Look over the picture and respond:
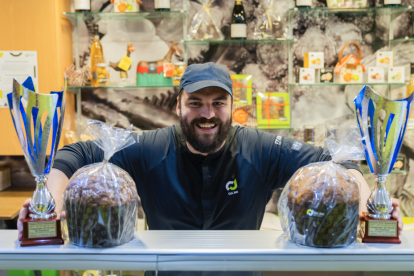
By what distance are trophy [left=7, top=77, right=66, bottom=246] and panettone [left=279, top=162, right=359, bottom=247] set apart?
58 centimetres

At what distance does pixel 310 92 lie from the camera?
3387mm

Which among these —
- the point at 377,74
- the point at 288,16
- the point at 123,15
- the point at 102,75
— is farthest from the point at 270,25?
the point at 102,75

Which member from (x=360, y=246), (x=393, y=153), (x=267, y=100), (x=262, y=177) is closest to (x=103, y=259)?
(x=360, y=246)

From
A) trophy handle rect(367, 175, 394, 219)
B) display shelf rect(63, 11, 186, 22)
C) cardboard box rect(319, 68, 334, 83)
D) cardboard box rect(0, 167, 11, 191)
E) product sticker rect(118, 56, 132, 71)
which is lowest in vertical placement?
cardboard box rect(0, 167, 11, 191)

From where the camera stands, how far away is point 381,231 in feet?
2.99

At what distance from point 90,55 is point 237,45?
1.34 meters

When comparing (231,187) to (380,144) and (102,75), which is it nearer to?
(380,144)

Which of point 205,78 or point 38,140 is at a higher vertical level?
point 205,78

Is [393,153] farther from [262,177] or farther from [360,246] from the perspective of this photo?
[262,177]

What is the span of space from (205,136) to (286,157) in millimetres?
417

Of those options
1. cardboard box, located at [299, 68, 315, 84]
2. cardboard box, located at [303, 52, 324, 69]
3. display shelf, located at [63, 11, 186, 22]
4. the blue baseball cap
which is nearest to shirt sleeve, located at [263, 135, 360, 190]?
the blue baseball cap

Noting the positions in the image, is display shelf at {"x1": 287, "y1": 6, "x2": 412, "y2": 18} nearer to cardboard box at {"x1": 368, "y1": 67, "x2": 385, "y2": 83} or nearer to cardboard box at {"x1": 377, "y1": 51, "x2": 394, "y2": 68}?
cardboard box at {"x1": 377, "y1": 51, "x2": 394, "y2": 68}

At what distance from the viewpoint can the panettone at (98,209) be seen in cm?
86

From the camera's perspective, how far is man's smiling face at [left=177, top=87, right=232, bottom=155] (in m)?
1.59
